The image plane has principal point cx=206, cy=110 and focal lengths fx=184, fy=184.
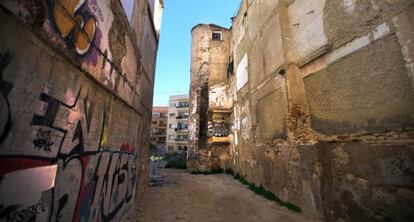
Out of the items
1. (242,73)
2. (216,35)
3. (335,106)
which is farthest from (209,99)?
(335,106)

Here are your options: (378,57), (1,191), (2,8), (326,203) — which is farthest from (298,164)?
(2,8)

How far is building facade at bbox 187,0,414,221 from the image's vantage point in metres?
3.66

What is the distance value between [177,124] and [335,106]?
1510 inches

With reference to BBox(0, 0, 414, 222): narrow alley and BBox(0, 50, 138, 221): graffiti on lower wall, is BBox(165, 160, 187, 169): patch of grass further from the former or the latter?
BBox(0, 50, 138, 221): graffiti on lower wall

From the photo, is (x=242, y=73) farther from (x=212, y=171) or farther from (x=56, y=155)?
(x=56, y=155)

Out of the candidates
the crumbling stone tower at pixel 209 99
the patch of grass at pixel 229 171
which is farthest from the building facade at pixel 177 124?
the patch of grass at pixel 229 171

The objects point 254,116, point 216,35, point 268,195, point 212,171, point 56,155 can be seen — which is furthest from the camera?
point 216,35

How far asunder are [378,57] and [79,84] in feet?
19.2

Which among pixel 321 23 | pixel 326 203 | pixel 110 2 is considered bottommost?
pixel 326 203

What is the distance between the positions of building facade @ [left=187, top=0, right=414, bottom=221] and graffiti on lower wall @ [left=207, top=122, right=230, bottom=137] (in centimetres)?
458

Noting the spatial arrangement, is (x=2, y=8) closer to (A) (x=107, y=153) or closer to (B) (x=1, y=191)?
(B) (x=1, y=191)

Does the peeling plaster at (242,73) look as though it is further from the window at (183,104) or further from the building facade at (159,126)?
the building facade at (159,126)

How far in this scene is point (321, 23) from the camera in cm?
559

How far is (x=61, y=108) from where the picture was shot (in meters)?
2.28
